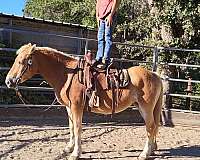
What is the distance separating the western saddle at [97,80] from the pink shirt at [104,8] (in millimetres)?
687

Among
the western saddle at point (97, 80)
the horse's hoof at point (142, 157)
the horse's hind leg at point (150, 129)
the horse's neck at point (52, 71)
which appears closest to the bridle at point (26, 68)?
the horse's neck at point (52, 71)

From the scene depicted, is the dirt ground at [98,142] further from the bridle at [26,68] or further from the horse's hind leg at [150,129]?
the bridle at [26,68]

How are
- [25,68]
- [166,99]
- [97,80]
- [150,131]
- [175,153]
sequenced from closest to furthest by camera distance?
[25,68] → [97,80] → [150,131] → [175,153] → [166,99]

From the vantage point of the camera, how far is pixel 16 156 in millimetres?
5730

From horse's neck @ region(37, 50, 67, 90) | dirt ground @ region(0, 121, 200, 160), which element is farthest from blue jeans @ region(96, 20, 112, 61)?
dirt ground @ region(0, 121, 200, 160)

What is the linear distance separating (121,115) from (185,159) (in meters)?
2.89

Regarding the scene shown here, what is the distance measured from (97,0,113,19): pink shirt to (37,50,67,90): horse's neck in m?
1.05

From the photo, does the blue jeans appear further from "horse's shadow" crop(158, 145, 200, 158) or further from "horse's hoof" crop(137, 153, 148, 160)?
"horse's shadow" crop(158, 145, 200, 158)

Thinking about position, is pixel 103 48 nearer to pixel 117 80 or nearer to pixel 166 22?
pixel 117 80

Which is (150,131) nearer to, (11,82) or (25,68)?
(25,68)

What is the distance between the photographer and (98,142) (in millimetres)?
6836

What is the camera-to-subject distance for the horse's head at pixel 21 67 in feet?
17.7

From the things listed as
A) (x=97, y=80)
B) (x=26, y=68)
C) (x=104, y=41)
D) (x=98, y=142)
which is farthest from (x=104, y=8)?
(x=98, y=142)

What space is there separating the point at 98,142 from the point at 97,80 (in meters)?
1.39
